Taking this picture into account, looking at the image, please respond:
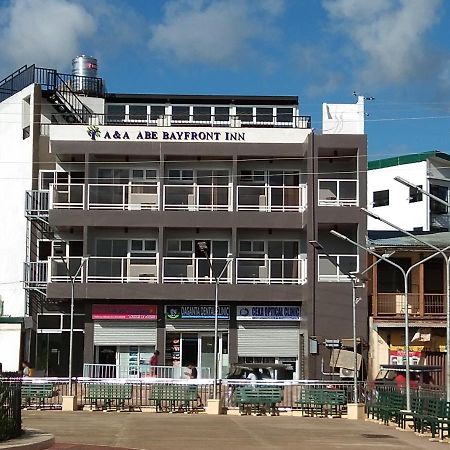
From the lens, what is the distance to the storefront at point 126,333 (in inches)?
1785

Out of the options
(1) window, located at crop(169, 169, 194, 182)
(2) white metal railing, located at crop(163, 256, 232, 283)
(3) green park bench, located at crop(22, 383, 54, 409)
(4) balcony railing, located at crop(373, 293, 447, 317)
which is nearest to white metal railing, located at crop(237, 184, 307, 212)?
(1) window, located at crop(169, 169, 194, 182)

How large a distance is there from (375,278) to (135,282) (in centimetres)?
1083

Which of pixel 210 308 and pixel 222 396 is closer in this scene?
pixel 222 396

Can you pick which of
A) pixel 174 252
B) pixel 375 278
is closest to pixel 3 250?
pixel 174 252

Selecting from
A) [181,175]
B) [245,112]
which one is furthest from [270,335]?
[245,112]

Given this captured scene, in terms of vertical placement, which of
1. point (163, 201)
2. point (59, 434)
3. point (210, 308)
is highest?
point (163, 201)

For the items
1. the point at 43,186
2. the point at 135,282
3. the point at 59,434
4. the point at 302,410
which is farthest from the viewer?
the point at 43,186

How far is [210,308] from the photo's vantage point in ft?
149

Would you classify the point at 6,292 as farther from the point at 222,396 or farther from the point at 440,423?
the point at 440,423

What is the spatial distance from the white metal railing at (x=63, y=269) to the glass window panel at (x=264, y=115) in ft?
40.0

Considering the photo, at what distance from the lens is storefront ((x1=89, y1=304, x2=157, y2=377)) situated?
45.3 metres

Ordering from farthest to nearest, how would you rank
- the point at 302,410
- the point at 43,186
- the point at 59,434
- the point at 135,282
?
the point at 43,186, the point at 135,282, the point at 302,410, the point at 59,434

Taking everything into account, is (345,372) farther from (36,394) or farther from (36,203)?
(36,203)

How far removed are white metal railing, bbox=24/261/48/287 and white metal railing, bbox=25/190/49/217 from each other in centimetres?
229
